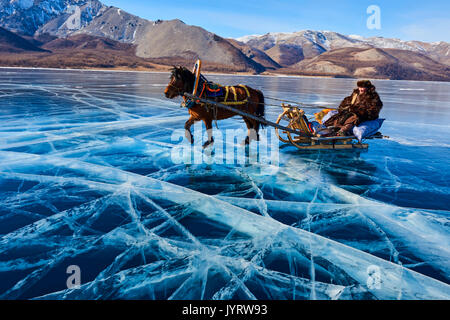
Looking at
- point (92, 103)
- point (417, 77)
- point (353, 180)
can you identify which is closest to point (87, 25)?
point (417, 77)

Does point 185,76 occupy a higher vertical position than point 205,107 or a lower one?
higher

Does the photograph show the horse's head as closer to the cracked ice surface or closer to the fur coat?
the cracked ice surface

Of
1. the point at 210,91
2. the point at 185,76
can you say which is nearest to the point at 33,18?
the point at 185,76

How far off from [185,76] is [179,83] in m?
0.22

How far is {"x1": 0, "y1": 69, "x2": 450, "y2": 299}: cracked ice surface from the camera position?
259 centimetres

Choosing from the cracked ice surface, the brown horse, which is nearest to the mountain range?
the brown horse

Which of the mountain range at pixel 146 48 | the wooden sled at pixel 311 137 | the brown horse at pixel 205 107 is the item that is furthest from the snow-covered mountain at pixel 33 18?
the wooden sled at pixel 311 137

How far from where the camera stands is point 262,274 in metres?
2.70

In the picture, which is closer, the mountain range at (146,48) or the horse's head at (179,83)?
the horse's head at (179,83)

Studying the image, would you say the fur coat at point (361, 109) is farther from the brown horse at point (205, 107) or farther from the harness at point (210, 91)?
the harness at point (210, 91)

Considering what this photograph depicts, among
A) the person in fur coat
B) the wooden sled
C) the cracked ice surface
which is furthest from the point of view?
the wooden sled

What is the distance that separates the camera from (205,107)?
6.00 metres

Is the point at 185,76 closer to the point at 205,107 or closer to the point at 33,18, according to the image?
the point at 205,107

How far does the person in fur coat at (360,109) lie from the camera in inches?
237
